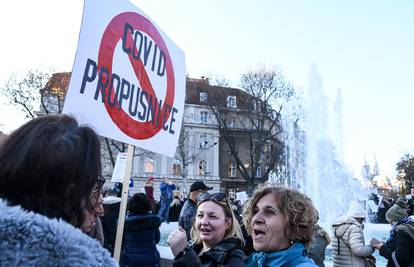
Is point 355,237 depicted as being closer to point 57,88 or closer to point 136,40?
point 136,40

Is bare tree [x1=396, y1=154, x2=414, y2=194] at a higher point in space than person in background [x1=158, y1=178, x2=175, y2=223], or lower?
higher

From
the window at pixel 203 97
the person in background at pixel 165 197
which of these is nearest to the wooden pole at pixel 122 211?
the person in background at pixel 165 197

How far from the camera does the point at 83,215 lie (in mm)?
1292

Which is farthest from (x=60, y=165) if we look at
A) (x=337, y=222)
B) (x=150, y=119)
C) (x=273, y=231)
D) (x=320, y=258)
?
(x=337, y=222)

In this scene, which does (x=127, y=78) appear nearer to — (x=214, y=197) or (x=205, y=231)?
(x=214, y=197)

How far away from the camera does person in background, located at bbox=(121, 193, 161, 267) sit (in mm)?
5125

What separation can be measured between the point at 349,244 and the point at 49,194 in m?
4.65

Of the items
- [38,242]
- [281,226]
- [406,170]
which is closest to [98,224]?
[281,226]

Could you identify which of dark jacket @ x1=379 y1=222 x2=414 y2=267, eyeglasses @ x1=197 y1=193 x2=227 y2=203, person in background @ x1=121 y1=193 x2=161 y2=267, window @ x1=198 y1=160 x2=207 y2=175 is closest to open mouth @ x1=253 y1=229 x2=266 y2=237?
eyeglasses @ x1=197 y1=193 x2=227 y2=203

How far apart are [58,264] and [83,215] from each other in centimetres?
26

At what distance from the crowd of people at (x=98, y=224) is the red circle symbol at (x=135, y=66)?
32.7 inches

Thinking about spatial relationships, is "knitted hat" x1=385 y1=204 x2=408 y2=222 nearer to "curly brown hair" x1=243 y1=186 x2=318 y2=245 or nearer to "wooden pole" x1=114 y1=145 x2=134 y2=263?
"curly brown hair" x1=243 y1=186 x2=318 y2=245

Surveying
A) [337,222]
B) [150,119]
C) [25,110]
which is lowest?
[337,222]

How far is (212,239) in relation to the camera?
10.2 feet
